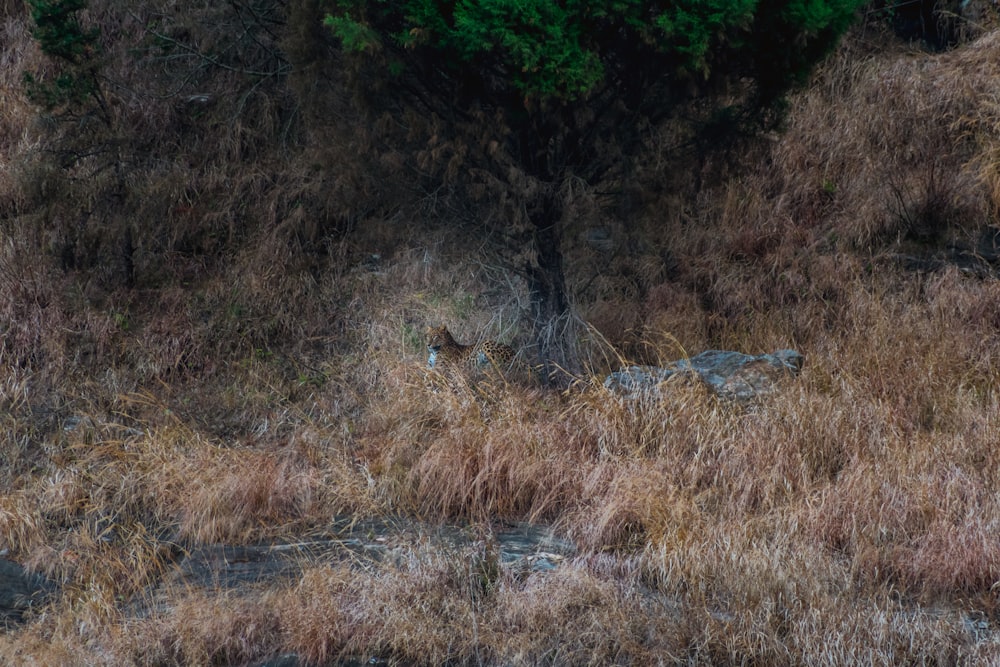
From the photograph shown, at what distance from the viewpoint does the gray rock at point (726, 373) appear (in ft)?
24.6

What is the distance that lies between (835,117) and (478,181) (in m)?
4.87

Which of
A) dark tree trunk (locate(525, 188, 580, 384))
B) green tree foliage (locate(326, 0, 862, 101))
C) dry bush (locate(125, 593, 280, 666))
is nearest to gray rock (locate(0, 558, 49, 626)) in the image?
dry bush (locate(125, 593, 280, 666))

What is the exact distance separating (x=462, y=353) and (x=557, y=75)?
2.40 meters

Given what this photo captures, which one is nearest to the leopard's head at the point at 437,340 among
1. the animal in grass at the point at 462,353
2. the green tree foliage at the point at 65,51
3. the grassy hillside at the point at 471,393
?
the animal in grass at the point at 462,353

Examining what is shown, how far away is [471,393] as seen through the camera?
24.7 feet

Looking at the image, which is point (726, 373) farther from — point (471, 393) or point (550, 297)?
point (471, 393)

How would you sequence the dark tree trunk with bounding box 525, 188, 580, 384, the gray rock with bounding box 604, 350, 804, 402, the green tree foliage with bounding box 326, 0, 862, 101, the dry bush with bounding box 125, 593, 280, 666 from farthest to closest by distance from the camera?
the dark tree trunk with bounding box 525, 188, 580, 384, the gray rock with bounding box 604, 350, 804, 402, the green tree foliage with bounding box 326, 0, 862, 101, the dry bush with bounding box 125, 593, 280, 666

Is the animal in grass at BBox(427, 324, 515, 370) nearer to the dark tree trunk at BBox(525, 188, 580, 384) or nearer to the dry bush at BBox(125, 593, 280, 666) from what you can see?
the dark tree trunk at BBox(525, 188, 580, 384)

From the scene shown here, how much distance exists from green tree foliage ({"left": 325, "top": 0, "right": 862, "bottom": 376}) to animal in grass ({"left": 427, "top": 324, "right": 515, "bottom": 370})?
0.37 meters

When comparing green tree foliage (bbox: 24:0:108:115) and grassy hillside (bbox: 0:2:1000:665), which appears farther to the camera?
green tree foliage (bbox: 24:0:108:115)

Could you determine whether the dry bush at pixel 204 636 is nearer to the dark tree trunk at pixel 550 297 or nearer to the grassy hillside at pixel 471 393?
the grassy hillside at pixel 471 393

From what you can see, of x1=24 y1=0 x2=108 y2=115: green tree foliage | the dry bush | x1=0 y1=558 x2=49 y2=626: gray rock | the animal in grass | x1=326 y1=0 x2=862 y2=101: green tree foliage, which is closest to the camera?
the dry bush

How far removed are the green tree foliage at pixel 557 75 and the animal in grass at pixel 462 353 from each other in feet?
1.22

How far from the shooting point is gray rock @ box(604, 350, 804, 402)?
750 centimetres
